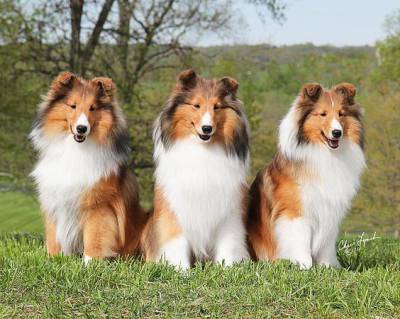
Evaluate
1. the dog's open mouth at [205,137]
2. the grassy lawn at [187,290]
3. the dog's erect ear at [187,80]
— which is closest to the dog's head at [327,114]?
the dog's open mouth at [205,137]

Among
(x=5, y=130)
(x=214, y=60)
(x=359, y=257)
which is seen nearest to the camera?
(x=359, y=257)

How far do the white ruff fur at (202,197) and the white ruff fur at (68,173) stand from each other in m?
0.59

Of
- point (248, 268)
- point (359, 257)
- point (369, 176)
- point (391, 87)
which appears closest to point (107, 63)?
point (359, 257)

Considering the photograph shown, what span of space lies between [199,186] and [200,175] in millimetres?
99

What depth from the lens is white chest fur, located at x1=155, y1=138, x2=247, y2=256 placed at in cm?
575

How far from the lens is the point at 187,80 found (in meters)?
5.91

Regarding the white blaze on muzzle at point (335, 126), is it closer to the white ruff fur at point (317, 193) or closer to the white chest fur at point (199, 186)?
the white ruff fur at point (317, 193)

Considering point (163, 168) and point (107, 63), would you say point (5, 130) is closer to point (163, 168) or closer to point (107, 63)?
point (107, 63)

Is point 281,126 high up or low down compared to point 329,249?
up

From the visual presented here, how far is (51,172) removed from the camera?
5.92 m

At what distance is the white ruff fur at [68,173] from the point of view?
5848 mm

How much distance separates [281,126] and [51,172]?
2.21 m

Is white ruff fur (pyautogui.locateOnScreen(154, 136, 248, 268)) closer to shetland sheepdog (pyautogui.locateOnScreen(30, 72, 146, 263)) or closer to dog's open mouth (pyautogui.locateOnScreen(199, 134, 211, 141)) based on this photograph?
dog's open mouth (pyautogui.locateOnScreen(199, 134, 211, 141))

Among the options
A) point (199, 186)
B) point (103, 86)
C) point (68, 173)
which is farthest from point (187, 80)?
point (68, 173)
